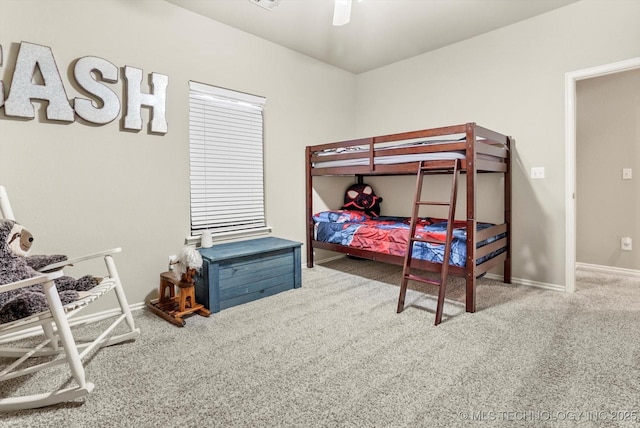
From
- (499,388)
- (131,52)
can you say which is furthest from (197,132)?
(499,388)

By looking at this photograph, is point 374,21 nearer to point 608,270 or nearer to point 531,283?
point 531,283

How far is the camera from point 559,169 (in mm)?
2963

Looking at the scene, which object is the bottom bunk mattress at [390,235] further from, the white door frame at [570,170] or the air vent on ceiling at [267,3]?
the air vent on ceiling at [267,3]

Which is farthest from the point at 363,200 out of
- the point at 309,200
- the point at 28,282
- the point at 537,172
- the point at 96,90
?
the point at 28,282

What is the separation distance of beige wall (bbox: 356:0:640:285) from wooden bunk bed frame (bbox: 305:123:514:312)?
179 mm

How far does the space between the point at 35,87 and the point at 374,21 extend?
2723 millimetres

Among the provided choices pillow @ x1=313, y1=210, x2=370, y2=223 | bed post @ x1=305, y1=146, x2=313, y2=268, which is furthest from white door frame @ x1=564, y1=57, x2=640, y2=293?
bed post @ x1=305, y1=146, x2=313, y2=268

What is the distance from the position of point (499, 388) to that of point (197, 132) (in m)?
2.89

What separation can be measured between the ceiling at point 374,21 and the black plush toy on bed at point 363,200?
1.62m

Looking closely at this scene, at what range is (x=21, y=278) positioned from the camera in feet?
5.50

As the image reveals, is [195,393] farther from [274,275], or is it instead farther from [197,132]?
[197,132]

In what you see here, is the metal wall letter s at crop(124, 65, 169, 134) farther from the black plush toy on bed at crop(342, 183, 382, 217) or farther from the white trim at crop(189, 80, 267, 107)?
the black plush toy on bed at crop(342, 183, 382, 217)

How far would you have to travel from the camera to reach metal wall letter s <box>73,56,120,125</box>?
2309mm

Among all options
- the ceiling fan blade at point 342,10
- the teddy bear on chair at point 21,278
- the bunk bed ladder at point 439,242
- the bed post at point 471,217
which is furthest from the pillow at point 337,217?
the teddy bear on chair at point 21,278
